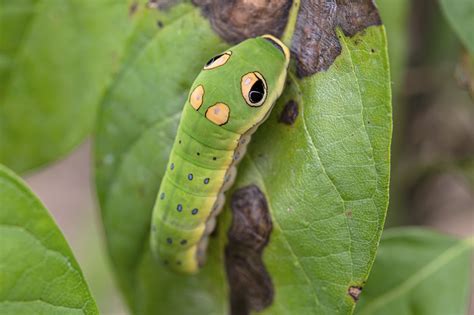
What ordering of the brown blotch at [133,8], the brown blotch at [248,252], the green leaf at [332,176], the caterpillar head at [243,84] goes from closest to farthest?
the green leaf at [332,176] < the caterpillar head at [243,84] < the brown blotch at [248,252] < the brown blotch at [133,8]

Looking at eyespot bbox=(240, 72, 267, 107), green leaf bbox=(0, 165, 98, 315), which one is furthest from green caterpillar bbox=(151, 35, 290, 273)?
green leaf bbox=(0, 165, 98, 315)

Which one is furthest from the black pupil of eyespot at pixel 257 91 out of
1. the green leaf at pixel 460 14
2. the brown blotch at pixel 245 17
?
the green leaf at pixel 460 14

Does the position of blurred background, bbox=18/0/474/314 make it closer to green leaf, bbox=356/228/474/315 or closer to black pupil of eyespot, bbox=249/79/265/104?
green leaf, bbox=356/228/474/315

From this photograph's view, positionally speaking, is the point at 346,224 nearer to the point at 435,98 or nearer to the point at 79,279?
the point at 79,279

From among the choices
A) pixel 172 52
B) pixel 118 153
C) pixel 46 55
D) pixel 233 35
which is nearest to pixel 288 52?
pixel 233 35

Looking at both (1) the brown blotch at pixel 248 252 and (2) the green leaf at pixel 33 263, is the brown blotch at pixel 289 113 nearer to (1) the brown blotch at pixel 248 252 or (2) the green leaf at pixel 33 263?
(1) the brown blotch at pixel 248 252

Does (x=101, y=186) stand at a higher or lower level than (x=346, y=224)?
lower
